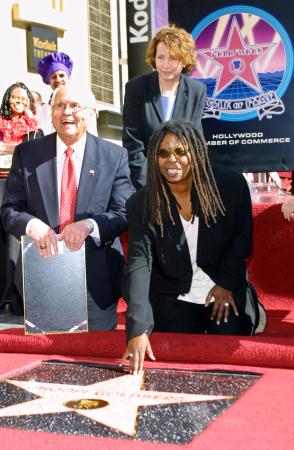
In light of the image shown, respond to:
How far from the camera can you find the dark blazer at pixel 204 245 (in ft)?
8.31

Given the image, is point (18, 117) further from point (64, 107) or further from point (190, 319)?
point (190, 319)

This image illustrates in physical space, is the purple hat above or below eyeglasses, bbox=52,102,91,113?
above

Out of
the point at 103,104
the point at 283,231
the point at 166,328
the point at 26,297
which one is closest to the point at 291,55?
the point at 283,231

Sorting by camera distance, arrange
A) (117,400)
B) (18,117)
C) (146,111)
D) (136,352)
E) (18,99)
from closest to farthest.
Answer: (117,400), (136,352), (146,111), (18,117), (18,99)

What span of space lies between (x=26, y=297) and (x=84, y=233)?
0.31 m

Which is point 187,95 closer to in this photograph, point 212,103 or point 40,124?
point 212,103

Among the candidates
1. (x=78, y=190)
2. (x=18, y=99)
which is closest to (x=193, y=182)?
(x=78, y=190)

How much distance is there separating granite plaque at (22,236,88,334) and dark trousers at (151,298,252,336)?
306 mm

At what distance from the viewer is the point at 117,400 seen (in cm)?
189

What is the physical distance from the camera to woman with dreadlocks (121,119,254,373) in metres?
2.48

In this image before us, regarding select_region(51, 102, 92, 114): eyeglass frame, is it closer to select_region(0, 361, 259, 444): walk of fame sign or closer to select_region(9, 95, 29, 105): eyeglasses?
select_region(0, 361, 259, 444): walk of fame sign

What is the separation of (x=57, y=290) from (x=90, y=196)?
44 centimetres

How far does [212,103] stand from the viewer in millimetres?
3326

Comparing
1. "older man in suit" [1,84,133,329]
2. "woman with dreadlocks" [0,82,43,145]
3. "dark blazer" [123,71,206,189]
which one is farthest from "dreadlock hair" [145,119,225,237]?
"woman with dreadlocks" [0,82,43,145]
